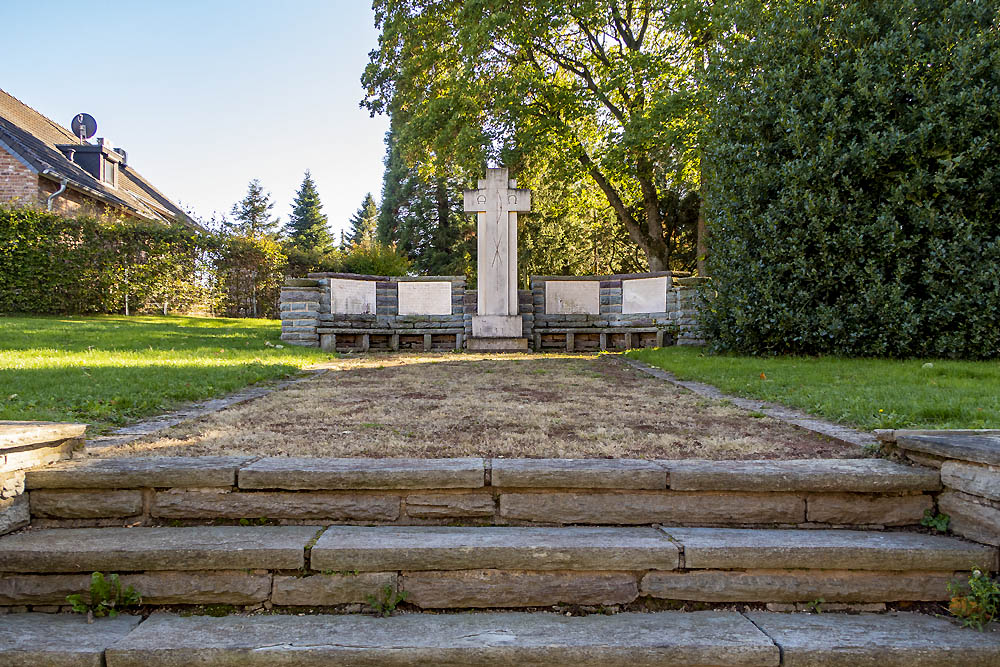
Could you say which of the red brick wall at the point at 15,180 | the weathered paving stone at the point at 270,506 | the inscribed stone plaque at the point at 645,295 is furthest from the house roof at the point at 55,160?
the weathered paving stone at the point at 270,506

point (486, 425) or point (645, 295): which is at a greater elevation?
point (645, 295)

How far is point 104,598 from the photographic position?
212 centimetres

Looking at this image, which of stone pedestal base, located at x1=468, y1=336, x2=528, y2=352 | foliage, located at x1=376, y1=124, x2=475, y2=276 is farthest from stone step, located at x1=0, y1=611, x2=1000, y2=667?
foliage, located at x1=376, y1=124, x2=475, y2=276

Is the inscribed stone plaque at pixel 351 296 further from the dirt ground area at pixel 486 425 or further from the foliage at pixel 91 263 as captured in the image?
the foliage at pixel 91 263

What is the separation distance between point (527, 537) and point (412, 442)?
3.77ft

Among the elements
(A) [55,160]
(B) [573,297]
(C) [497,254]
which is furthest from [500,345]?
(A) [55,160]

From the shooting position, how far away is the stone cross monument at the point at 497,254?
11.9 meters

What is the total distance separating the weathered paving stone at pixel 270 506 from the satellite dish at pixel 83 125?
28829mm

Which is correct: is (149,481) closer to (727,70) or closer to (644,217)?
(727,70)

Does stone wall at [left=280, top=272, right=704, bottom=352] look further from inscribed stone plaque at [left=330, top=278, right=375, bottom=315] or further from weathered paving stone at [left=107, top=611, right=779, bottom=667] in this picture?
weathered paving stone at [left=107, top=611, right=779, bottom=667]

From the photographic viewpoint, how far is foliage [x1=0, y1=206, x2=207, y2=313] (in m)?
14.4

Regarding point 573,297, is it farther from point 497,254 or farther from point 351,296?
point 351,296

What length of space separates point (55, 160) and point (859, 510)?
81.5 ft

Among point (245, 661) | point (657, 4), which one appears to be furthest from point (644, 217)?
point (245, 661)
